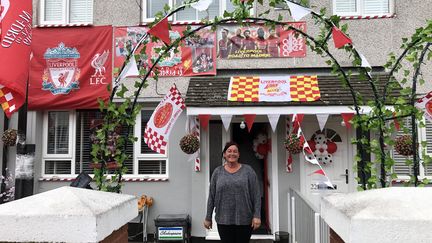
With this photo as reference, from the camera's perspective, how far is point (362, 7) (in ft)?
24.0

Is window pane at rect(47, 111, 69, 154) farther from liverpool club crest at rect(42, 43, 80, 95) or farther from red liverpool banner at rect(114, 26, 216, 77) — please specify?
red liverpool banner at rect(114, 26, 216, 77)

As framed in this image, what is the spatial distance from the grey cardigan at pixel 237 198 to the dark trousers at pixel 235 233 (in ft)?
0.23

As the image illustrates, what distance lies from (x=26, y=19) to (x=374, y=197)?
5516 mm

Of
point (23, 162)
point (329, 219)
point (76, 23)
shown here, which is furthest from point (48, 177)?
point (329, 219)

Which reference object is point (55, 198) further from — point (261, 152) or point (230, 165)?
point (261, 152)

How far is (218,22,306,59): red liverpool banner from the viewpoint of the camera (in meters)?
7.24

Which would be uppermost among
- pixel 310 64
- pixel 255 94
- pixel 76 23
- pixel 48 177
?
pixel 76 23

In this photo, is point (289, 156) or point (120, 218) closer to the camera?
point (120, 218)

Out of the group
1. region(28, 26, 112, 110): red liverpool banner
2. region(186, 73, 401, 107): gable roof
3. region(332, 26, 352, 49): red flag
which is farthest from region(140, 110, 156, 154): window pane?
region(332, 26, 352, 49): red flag

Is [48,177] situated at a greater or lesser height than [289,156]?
lesser

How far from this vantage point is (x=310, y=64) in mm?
7211

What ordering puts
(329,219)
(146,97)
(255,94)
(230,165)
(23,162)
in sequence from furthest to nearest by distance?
(146,97), (255,94), (23,162), (230,165), (329,219)

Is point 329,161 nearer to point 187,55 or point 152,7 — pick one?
point 187,55

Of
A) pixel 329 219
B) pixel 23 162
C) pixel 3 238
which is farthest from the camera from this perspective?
pixel 23 162
